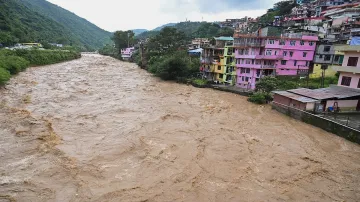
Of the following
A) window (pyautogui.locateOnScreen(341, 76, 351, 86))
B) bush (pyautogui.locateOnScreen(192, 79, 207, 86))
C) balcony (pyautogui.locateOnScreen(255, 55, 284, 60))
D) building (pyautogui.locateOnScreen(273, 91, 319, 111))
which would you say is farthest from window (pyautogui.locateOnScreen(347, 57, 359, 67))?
bush (pyautogui.locateOnScreen(192, 79, 207, 86))

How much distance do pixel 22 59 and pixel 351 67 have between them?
41.2 meters

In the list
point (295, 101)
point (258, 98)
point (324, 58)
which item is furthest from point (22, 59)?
point (324, 58)

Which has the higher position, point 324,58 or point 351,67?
point 324,58

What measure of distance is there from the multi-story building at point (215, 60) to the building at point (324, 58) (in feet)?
34.2

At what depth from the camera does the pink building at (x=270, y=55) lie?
26.3m

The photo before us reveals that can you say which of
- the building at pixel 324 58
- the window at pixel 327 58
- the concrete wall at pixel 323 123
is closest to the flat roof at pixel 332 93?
the concrete wall at pixel 323 123

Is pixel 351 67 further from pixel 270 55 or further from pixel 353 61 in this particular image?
pixel 270 55

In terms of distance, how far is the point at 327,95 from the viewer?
708 inches

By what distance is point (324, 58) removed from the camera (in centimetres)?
2881

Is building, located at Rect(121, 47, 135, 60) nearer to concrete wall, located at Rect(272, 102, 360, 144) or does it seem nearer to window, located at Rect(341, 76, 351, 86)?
concrete wall, located at Rect(272, 102, 360, 144)

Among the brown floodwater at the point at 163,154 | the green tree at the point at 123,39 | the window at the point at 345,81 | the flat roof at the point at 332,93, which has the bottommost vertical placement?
the brown floodwater at the point at 163,154

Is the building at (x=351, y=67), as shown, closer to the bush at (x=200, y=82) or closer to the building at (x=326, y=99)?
the building at (x=326, y=99)

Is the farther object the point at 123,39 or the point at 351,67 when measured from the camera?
the point at 123,39

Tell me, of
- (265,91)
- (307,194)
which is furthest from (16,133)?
(265,91)
